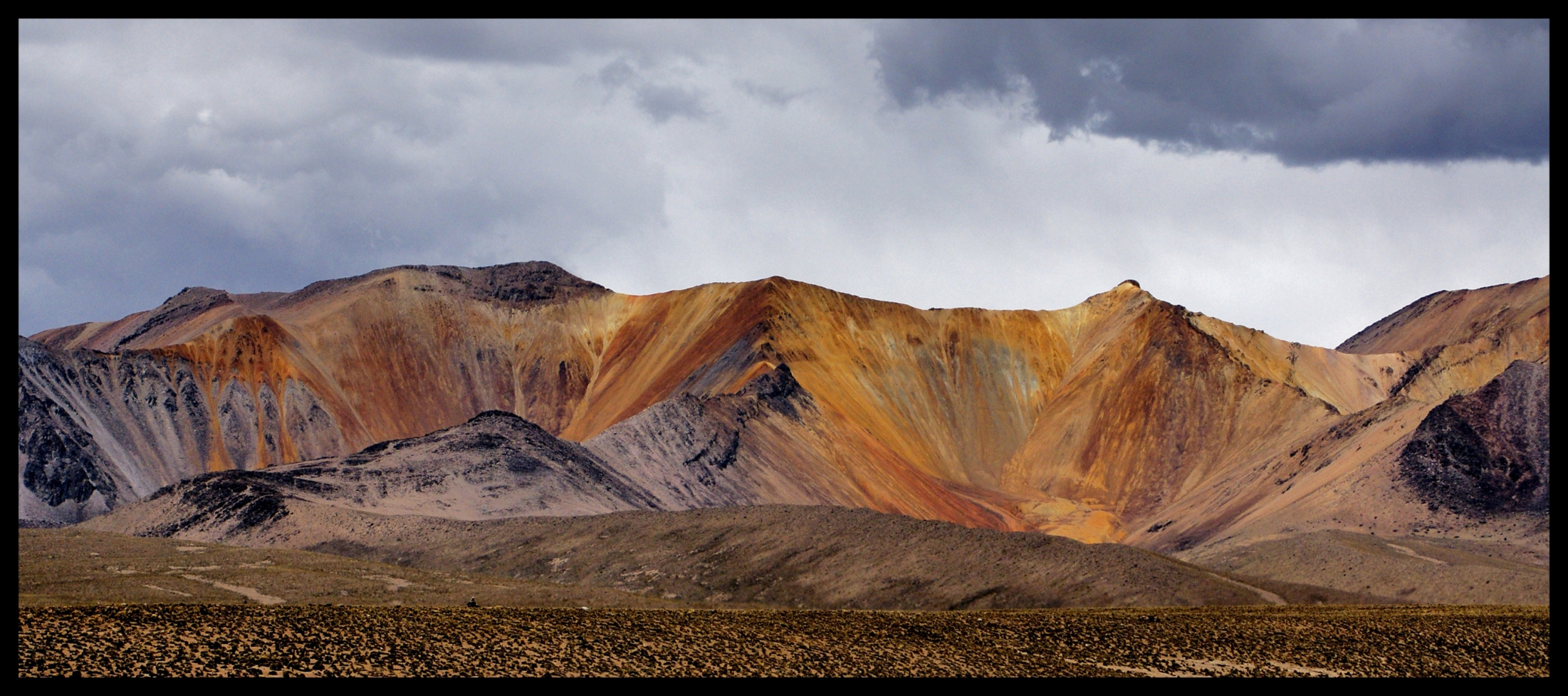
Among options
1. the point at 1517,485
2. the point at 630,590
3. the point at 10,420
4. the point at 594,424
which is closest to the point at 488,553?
the point at 630,590

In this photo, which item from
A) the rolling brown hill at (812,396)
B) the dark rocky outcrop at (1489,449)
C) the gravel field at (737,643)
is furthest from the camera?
the rolling brown hill at (812,396)

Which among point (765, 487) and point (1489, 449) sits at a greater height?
point (1489, 449)

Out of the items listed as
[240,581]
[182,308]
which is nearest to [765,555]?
[240,581]

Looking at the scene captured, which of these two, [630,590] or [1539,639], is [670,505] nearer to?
[630,590]

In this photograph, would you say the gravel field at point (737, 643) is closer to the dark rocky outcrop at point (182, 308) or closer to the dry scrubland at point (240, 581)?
the dry scrubland at point (240, 581)

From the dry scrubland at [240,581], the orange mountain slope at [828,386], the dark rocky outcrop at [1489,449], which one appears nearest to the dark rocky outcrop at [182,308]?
the orange mountain slope at [828,386]

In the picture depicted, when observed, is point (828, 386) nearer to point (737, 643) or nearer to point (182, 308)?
point (182, 308)

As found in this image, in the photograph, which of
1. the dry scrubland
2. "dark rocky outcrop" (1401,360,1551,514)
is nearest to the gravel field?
the dry scrubland
